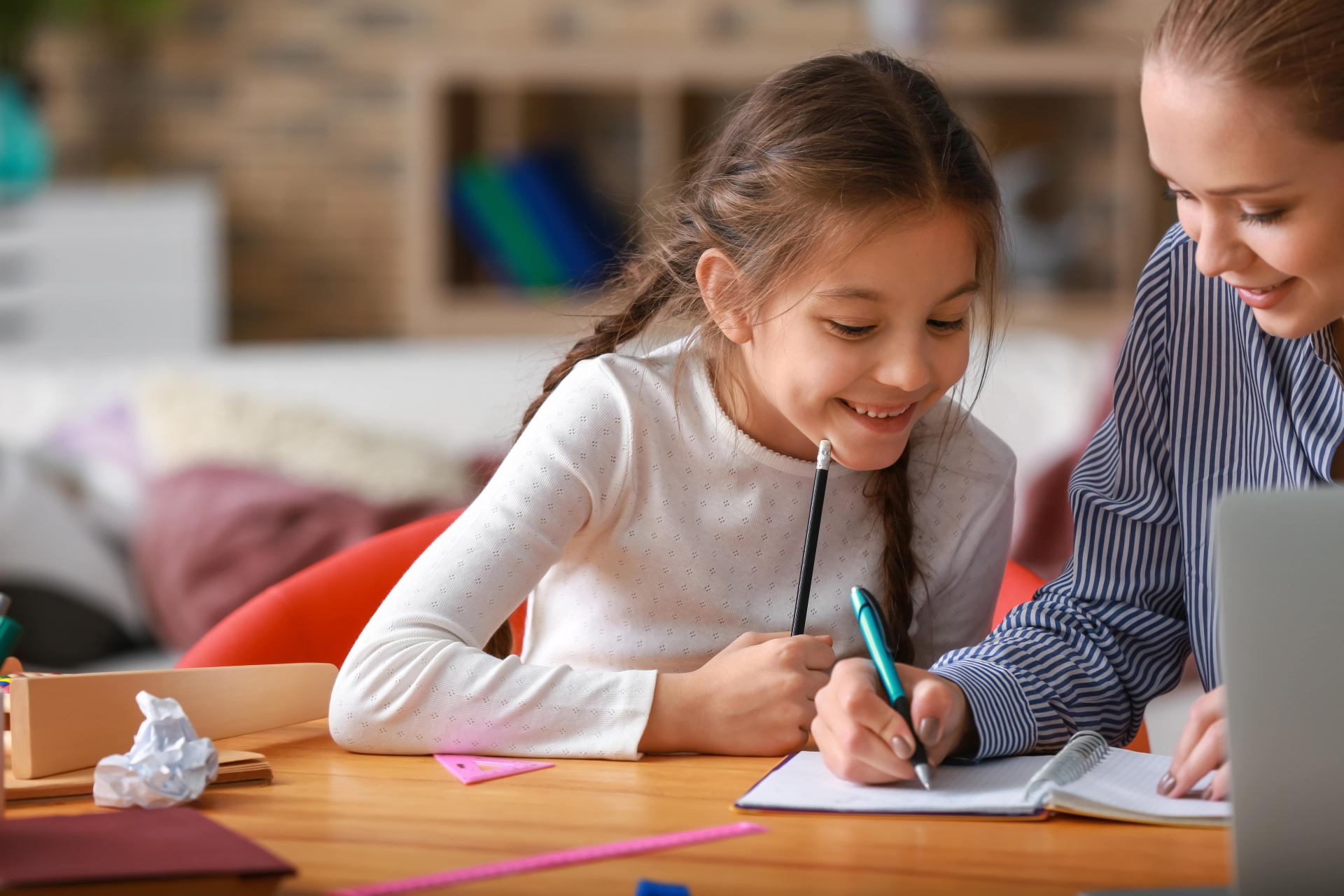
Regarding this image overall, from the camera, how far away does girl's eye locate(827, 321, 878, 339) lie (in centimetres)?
103

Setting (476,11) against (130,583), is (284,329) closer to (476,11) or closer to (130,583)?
(476,11)

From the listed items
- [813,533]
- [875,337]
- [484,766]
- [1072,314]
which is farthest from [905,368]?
[1072,314]

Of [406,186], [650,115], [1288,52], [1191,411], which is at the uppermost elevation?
[650,115]

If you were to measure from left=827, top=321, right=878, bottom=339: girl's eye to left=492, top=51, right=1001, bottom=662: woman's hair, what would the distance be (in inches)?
2.0

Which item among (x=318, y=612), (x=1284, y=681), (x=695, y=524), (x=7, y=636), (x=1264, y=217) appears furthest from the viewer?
(x=318, y=612)

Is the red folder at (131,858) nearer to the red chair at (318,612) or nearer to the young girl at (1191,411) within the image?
the young girl at (1191,411)

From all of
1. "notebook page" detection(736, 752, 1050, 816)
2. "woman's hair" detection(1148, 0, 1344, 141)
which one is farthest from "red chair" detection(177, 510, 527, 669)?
"woman's hair" detection(1148, 0, 1344, 141)

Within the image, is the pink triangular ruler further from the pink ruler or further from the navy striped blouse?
the navy striped blouse

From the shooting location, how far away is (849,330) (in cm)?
103

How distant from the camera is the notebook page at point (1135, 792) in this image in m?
0.76

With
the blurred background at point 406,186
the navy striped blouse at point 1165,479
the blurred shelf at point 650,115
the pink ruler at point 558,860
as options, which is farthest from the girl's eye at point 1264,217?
the blurred shelf at point 650,115

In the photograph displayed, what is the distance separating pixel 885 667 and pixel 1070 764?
0.12m

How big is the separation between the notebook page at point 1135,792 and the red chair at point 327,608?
345mm

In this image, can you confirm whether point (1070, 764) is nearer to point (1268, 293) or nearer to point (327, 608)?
point (1268, 293)
